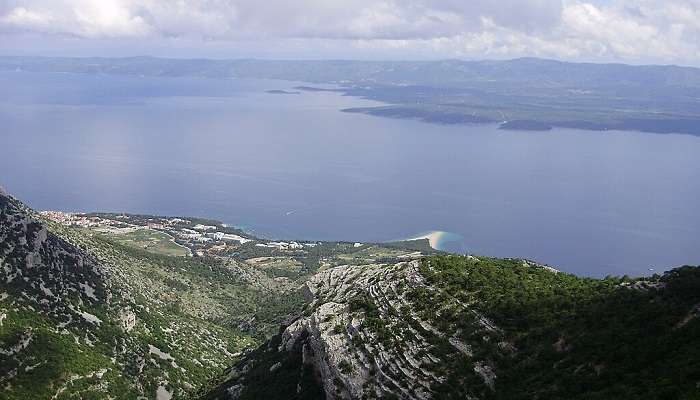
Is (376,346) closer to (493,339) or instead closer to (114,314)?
(493,339)

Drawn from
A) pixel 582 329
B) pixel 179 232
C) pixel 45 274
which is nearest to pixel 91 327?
pixel 45 274

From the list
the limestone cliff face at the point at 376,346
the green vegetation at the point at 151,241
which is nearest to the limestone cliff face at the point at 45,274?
the limestone cliff face at the point at 376,346

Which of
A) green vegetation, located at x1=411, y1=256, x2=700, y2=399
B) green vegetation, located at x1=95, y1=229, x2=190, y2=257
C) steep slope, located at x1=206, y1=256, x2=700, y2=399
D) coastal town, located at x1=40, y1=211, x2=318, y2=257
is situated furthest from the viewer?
coastal town, located at x1=40, y1=211, x2=318, y2=257

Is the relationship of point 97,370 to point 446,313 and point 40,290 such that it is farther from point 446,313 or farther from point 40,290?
point 446,313

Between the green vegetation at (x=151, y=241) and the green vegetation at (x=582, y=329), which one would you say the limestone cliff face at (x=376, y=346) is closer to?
the green vegetation at (x=582, y=329)

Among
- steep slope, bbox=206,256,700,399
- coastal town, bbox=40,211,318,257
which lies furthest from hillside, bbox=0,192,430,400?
coastal town, bbox=40,211,318,257

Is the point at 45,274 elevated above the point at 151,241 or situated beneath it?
elevated above

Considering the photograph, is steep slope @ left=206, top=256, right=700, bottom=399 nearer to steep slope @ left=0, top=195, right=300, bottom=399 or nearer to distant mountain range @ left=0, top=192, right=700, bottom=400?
distant mountain range @ left=0, top=192, right=700, bottom=400
